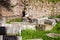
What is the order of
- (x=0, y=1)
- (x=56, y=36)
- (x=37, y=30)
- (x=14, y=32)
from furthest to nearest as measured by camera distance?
(x=0, y=1)
(x=37, y=30)
(x=56, y=36)
(x=14, y=32)

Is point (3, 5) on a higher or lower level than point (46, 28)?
higher

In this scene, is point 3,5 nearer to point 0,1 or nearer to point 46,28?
point 0,1

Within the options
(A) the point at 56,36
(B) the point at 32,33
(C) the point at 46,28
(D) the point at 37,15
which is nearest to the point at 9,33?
(B) the point at 32,33

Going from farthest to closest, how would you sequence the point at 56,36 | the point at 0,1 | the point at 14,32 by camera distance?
the point at 0,1
the point at 56,36
the point at 14,32

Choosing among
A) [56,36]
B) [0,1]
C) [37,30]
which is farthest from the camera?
[0,1]

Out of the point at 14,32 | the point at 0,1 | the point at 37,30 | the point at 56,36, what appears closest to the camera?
the point at 14,32

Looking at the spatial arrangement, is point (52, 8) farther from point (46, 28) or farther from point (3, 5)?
point (46, 28)

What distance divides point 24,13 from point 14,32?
6.44 m

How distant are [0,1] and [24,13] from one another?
153 centimetres

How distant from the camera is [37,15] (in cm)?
1299

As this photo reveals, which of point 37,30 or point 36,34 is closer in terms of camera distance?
point 36,34

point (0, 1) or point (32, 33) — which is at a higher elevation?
point (0, 1)

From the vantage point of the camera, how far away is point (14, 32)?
672 cm

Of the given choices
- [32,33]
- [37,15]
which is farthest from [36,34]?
[37,15]
